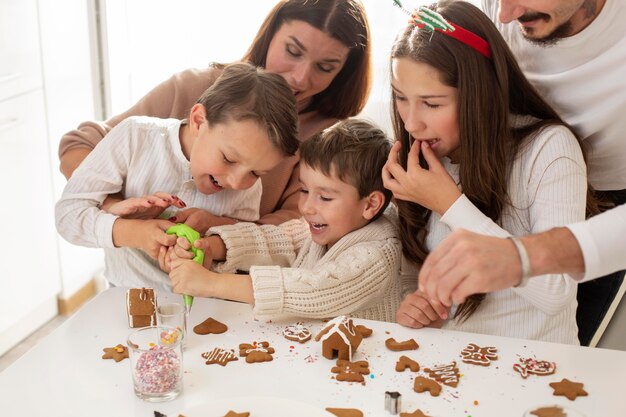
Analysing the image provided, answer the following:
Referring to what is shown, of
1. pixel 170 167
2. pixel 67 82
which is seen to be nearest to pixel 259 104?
pixel 170 167

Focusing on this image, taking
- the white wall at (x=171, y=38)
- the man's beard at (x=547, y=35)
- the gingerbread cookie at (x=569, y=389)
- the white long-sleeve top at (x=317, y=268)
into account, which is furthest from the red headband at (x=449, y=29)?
the white wall at (x=171, y=38)

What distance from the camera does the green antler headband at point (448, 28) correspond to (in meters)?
1.57

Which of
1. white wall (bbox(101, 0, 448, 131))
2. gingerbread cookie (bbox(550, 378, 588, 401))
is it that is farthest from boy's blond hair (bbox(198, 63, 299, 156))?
white wall (bbox(101, 0, 448, 131))

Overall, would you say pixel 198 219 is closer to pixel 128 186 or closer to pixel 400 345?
pixel 128 186

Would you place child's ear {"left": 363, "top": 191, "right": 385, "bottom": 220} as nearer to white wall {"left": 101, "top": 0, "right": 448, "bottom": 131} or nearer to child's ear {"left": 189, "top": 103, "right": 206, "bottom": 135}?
child's ear {"left": 189, "top": 103, "right": 206, "bottom": 135}

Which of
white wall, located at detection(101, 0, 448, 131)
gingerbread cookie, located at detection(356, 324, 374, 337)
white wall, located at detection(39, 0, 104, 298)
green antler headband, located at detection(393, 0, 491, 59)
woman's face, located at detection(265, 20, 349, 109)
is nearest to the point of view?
gingerbread cookie, located at detection(356, 324, 374, 337)

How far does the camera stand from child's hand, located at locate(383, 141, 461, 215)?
1608 millimetres

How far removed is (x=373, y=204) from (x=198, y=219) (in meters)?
0.42

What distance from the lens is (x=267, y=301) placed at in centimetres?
150

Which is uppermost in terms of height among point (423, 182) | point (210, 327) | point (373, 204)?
point (423, 182)

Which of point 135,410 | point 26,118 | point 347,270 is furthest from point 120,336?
point 26,118

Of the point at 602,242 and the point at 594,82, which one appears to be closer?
the point at 602,242

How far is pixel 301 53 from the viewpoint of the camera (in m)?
2.09

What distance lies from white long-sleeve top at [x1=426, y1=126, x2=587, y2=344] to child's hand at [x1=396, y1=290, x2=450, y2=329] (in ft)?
0.57
